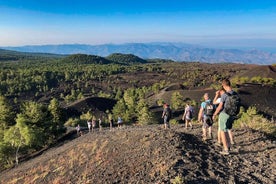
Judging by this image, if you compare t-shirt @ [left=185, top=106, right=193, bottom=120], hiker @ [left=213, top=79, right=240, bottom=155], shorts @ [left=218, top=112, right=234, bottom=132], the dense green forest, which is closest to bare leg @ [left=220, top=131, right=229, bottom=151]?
shorts @ [left=218, top=112, right=234, bottom=132]

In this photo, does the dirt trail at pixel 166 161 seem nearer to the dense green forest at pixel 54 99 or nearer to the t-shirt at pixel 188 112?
the t-shirt at pixel 188 112

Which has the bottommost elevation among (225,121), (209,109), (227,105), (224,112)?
(209,109)

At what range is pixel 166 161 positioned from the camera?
13453mm

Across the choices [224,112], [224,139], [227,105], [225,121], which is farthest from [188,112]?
[227,105]

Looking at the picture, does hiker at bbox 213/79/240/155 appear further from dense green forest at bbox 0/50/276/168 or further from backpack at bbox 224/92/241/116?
dense green forest at bbox 0/50/276/168

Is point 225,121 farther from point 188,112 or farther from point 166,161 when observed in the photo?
point 188,112

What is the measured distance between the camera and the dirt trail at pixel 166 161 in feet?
39.7

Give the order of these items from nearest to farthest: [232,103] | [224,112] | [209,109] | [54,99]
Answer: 1. [232,103]
2. [224,112]
3. [209,109]
4. [54,99]

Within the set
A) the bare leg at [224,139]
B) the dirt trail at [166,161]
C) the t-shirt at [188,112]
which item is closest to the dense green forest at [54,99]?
the dirt trail at [166,161]

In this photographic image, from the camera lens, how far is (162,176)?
39.8 feet

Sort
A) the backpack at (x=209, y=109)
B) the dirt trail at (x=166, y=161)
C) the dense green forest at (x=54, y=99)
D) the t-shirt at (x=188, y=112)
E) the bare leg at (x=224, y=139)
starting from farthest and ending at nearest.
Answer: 1. the dense green forest at (x=54, y=99)
2. the t-shirt at (x=188, y=112)
3. the backpack at (x=209, y=109)
4. the bare leg at (x=224, y=139)
5. the dirt trail at (x=166, y=161)

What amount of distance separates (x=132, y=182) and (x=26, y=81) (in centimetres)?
14385

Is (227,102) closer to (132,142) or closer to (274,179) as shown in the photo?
(274,179)

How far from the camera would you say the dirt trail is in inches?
477
